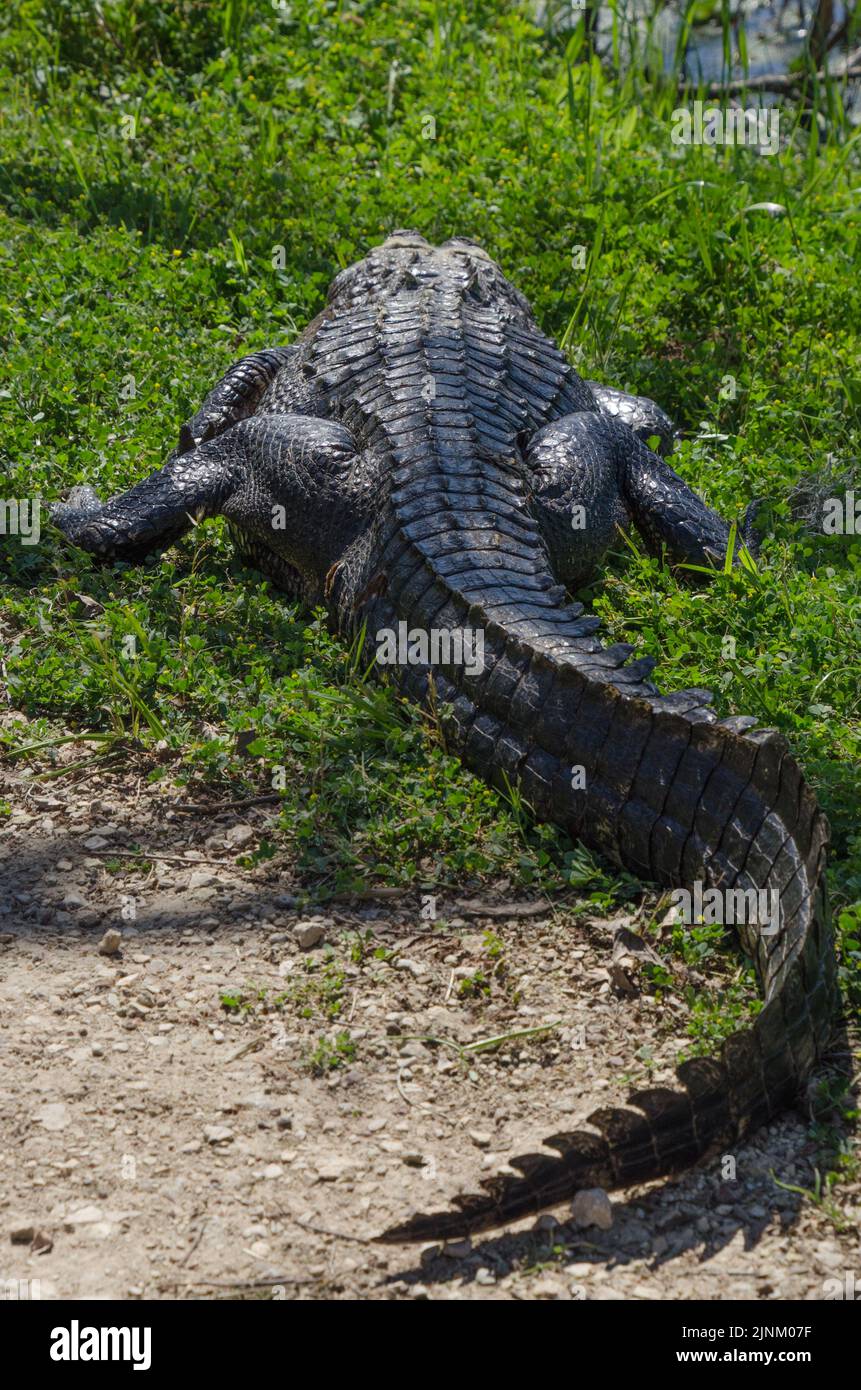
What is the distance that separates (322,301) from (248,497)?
225 cm

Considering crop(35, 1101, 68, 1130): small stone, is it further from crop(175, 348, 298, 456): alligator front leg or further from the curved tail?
crop(175, 348, 298, 456): alligator front leg

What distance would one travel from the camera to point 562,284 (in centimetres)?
679

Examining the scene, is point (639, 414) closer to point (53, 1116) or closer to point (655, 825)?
point (655, 825)

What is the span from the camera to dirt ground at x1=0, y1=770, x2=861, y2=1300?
2615 mm

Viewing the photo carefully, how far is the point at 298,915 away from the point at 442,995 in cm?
48

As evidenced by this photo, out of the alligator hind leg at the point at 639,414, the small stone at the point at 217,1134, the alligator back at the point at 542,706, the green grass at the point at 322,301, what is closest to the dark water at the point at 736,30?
the green grass at the point at 322,301

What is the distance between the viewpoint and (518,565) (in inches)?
164

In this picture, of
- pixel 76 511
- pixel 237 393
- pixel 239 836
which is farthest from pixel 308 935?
pixel 237 393

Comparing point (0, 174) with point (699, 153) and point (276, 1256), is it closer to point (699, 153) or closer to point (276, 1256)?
point (699, 153)

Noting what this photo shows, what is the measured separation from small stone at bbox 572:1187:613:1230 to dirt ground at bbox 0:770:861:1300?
0.02m

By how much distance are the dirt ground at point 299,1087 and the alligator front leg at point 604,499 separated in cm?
150

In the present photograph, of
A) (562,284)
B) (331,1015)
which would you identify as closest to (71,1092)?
(331,1015)

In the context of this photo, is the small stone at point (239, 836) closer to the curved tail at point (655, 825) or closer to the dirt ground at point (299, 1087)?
the dirt ground at point (299, 1087)

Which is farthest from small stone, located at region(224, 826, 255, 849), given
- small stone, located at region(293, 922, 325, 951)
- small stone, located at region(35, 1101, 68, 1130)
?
small stone, located at region(35, 1101, 68, 1130)
